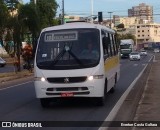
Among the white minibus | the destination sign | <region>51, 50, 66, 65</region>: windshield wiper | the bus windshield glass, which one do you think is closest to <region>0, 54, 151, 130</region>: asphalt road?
the white minibus

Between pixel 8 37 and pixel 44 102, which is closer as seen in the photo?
pixel 44 102

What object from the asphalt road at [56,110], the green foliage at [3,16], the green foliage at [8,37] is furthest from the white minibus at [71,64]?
the green foliage at [8,37]

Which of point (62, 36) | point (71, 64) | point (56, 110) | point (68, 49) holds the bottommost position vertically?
point (56, 110)

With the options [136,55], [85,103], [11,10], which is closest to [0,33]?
[11,10]

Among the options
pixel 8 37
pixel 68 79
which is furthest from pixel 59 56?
pixel 8 37

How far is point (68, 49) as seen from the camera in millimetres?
14492

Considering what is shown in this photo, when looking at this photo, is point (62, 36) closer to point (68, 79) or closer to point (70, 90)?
point (68, 79)

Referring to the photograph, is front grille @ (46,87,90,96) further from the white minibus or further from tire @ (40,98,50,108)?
tire @ (40,98,50,108)

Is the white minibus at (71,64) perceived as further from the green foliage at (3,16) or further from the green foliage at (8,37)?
the green foliage at (8,37)

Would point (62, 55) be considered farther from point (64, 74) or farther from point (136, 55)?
point (136, 55)

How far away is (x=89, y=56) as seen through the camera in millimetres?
14336

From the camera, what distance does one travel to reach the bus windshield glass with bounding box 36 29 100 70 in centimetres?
1412

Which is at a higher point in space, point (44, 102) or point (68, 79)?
point (68, 79)

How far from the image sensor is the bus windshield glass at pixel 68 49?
14125mm
